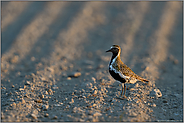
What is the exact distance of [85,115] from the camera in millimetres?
5246

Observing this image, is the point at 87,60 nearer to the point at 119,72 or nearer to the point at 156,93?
the point at 156,93

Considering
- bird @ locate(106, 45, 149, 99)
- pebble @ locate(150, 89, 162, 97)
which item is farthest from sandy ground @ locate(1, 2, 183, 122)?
bird @ locate(106, 45, 149, 99)

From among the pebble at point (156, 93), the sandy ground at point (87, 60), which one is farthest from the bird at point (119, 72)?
the pebble at point (156, 93)

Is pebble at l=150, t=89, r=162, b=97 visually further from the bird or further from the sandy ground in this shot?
the bird

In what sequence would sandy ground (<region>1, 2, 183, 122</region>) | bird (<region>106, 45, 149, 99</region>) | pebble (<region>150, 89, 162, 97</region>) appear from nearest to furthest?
1. sandy ground (<region>1, 2, 183, 122</region>)
2. bird (<region>106, 45, 149, 99</region>)
3. pebble (<region>150, 89, 162, 97</region>)

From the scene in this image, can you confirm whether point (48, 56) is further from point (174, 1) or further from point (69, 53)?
point (174, 1)

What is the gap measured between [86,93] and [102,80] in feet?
4.21

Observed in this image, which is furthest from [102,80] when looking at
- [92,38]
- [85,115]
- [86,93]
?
[92,38]

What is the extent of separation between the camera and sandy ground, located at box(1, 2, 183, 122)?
5.59m

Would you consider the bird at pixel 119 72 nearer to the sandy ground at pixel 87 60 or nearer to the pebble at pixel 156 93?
the sandy ground at pixel 87 60

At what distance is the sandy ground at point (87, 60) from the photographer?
18.3 feet

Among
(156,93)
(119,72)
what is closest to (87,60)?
(156,93)

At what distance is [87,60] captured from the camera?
10305mm

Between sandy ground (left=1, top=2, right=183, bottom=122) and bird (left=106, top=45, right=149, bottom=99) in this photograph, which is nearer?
sandy ground (left=1, top=2, right=183, bottom=122)
